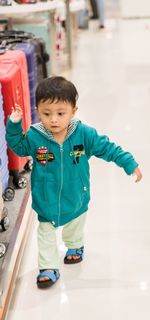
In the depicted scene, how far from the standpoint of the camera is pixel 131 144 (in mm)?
3816

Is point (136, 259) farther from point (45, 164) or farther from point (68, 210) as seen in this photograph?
point (45, 164)

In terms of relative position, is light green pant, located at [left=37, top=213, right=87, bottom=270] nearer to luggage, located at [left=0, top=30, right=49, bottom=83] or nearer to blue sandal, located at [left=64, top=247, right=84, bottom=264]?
blue sandal, located at [left=64, top=247, right=84, bottom=264]

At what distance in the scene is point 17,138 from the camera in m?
2.04

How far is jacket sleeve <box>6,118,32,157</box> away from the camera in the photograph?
79.3 inches

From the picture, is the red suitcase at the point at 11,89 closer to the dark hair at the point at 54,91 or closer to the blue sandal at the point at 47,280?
the dark hair at the point at 54,91

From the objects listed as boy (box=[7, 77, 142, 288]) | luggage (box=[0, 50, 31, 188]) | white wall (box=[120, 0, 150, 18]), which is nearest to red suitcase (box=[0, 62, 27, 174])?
luggage (box=[0, 50, 31, 188])

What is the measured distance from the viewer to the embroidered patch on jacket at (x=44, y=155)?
2.08 metres

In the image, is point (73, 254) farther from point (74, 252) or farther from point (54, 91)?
point (54, 91)

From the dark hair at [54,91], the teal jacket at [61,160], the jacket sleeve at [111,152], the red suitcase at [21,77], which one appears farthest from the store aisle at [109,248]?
the dark hair at [54,91]

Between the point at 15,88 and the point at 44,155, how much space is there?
0.76 m

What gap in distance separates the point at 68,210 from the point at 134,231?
574 mm

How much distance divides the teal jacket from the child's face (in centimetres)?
6

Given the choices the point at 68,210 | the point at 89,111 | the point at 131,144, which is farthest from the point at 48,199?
the point at 89,111

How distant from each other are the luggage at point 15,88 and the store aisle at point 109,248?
351 mm
